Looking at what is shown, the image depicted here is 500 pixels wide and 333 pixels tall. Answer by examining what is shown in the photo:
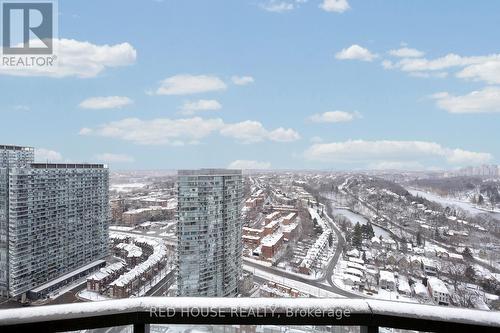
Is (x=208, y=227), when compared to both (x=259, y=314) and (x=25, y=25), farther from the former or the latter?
(x=259, y=314)

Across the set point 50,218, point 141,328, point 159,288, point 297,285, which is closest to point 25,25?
point 159,288

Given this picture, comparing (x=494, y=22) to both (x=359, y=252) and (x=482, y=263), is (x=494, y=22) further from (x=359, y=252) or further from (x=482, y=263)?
(x=359, y=252)

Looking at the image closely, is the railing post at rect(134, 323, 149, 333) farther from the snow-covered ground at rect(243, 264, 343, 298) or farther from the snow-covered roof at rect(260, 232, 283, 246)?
the snow-covered roof at rect(260, 232, 283, 246)

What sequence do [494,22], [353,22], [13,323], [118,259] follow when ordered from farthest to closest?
1. [118,259]
2. [353,22]
3. [494,22]
4. [13,323]

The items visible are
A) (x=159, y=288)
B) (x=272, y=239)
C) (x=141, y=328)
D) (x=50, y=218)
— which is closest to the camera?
(x=141, y=328)

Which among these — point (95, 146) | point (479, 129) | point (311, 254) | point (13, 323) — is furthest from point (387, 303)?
point (95, 146)

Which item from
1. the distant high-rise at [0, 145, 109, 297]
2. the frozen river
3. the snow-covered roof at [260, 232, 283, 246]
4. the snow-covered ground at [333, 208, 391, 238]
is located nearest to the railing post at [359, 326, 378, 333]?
the frozen river

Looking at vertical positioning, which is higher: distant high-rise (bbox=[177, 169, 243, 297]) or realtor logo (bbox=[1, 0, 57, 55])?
realtor logo (bbox=[1, 0, 57, 55])
